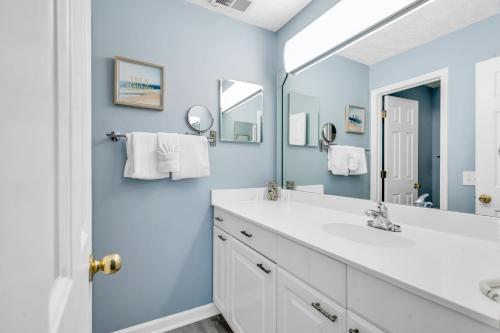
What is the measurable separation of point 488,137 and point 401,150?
1.14ft

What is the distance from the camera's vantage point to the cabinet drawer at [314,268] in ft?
2.54

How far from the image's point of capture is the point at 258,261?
121 cm

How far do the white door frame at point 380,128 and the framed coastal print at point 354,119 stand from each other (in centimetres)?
5

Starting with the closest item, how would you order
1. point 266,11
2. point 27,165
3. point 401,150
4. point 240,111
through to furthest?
point 27,165
point 401,150
point 266,11
point 240,111

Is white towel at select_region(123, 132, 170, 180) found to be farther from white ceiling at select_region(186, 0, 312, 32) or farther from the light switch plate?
the light switch plate

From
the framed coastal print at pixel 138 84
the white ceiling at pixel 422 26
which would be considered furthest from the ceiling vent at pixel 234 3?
the white ceiling at pixel 422 26

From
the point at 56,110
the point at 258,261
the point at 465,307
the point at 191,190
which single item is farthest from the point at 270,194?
the point at 56,110

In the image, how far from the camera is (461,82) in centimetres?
98

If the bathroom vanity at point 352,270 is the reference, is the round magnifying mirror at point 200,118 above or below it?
above

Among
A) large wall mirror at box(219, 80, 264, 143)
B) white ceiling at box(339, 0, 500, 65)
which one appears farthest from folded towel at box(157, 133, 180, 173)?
white ceiling at box(339, 0, 500, 65)

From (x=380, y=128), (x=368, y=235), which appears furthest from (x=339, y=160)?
(x=368, y=235)

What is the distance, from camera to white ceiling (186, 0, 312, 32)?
1.72m

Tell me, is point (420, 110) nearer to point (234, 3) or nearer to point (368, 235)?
point (368, 235)

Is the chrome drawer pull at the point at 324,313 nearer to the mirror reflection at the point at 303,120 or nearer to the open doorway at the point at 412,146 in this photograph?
the open doorway at the point at 412,146
